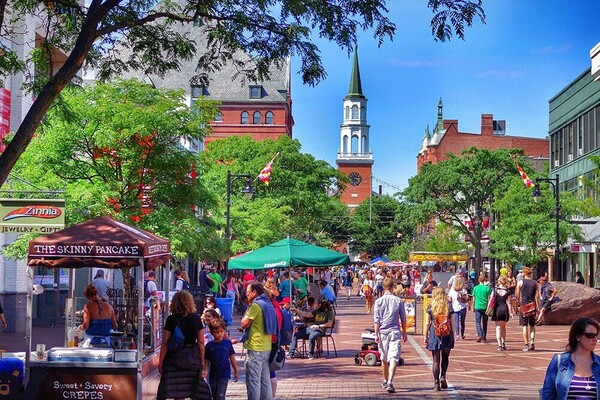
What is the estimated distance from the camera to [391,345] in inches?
643

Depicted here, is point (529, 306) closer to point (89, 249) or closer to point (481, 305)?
point (481, 305)

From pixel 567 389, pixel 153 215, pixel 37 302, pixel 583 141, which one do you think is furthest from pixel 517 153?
pixel 567 389

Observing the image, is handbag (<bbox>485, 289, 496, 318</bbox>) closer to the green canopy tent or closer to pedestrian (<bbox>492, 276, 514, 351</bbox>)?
pedestrian (<bbox>492, 276, 514, 351</bbox>)

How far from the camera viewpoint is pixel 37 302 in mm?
31969

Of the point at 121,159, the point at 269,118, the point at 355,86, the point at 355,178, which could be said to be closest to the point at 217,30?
the point at 121,159

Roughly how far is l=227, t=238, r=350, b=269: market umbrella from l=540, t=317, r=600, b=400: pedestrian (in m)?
17.0

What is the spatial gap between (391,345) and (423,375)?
2.62 meters

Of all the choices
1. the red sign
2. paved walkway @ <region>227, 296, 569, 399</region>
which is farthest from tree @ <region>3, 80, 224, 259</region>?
paved walkway @ <region>227, 296, 569, 399</region>

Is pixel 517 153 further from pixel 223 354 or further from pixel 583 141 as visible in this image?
pixel 223 354

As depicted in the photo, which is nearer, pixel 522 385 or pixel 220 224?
pixel 522 385

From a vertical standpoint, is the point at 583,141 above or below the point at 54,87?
above

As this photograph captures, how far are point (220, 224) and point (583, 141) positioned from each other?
60.0ft

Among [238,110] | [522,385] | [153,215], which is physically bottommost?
[522,385]

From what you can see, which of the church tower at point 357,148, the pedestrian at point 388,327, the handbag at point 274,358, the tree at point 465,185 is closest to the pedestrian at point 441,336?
the pedestrian at point 388,327
